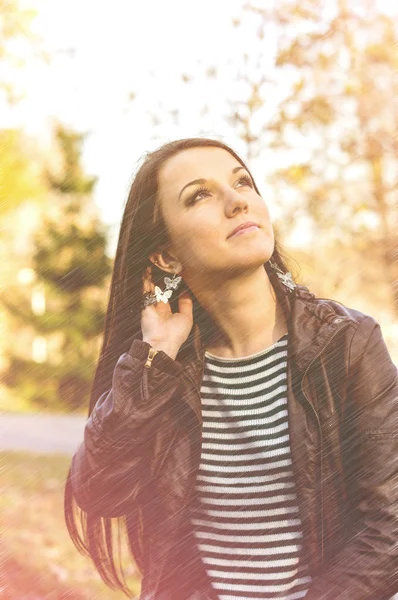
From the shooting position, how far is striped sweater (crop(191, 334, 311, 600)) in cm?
133

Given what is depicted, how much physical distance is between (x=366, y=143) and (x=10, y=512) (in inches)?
98.0

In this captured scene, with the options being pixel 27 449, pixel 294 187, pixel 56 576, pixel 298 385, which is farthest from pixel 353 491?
pixel 27 449

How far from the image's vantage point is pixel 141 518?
1.52m

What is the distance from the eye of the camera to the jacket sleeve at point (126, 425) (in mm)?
1399

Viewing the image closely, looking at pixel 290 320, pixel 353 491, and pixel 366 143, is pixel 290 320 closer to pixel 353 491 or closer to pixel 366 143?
pixel 353 491

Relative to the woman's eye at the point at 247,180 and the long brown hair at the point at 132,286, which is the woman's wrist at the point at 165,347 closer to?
the long brown hair at the point at 132,286

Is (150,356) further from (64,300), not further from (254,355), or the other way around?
(64,300)

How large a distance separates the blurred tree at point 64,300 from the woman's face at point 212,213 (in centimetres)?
138

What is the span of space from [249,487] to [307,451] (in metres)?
0.18

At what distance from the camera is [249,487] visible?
1361 mm

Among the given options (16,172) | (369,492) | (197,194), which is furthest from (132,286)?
(16,172)

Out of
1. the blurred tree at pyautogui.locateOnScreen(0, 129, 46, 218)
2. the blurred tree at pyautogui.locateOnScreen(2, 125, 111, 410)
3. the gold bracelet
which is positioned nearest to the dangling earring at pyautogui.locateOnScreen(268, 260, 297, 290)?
the gold bracelet

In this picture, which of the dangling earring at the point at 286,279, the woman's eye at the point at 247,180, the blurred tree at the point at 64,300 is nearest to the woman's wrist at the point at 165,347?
the dangling earring at the point at 286,279

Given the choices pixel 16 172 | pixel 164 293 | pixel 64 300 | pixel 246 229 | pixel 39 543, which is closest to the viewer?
pixel 246 229
